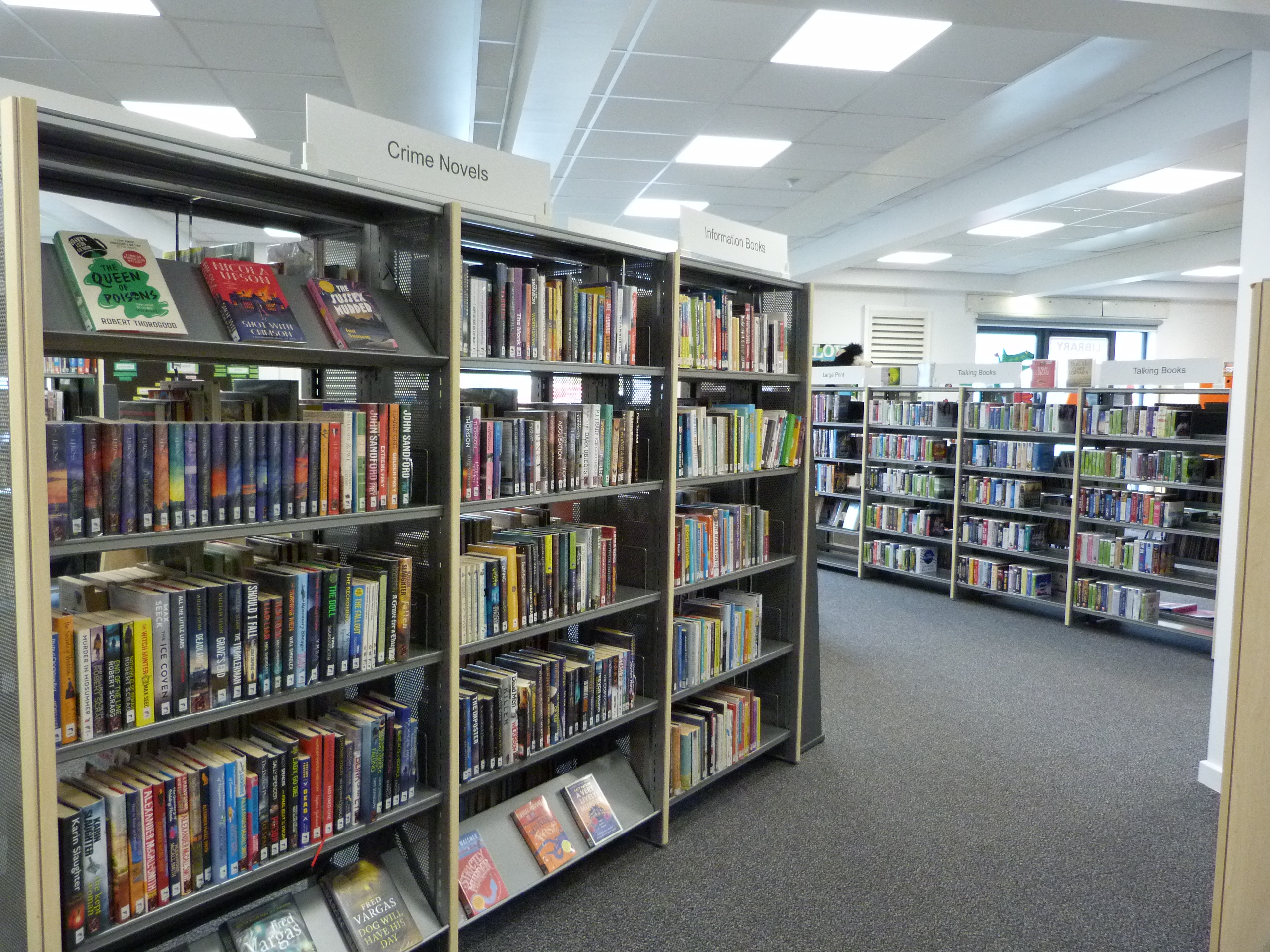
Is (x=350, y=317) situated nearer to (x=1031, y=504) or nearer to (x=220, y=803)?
(x=220, y=803)

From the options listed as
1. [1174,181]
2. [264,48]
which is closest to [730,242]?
[264,48]

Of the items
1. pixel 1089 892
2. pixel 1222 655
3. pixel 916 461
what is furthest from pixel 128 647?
pixel 916 461

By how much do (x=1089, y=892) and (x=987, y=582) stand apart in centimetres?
415

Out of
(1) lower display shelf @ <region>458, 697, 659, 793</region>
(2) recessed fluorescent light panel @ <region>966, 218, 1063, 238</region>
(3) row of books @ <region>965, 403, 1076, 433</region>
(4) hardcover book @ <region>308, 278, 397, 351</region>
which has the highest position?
(2) recessed fluorescent light panel @ <region>966, 218, 1063, 238</region>

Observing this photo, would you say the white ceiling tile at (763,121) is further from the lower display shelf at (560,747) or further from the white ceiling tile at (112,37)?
the lower display shelf at (560,747)

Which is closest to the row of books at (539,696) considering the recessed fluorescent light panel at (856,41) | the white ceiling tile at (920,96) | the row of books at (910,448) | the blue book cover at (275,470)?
the blue book cover at (275,470)

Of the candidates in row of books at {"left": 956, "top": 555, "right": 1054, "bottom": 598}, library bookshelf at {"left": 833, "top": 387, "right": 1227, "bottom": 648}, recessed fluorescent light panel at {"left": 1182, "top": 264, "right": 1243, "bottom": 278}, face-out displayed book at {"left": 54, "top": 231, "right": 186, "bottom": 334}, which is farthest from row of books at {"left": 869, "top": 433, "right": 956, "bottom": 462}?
face-out displayed book at {"left": 54, "top": 231, "right": 186, "bottom": 334}

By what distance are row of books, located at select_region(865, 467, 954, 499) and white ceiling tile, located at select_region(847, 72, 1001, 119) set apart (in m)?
3.07

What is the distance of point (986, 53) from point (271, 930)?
4.66m

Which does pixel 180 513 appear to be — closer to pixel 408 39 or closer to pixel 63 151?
pixel 63 151

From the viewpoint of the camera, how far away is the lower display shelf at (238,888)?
1628 mm

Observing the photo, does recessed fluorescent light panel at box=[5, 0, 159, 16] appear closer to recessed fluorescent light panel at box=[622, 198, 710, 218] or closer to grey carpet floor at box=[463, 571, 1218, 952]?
grey carpet floor at box=[463, 571, 1218, 952]

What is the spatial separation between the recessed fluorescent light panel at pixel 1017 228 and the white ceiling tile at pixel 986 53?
11.6 feet

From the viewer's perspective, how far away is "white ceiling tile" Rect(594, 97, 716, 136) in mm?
5012
